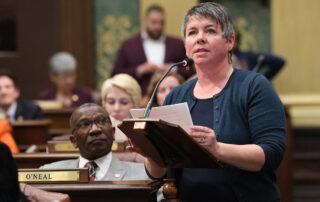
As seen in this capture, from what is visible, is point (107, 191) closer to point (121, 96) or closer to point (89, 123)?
point (89, 123)

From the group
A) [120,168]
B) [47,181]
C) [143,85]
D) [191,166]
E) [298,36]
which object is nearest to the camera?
[191,166]

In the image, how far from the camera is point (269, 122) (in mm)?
2307

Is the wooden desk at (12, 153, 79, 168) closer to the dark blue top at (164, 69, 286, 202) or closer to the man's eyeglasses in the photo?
the man's eyeglasses

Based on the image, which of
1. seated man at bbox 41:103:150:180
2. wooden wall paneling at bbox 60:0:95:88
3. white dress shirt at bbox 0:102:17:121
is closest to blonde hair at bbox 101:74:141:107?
seated man at bbox 41:103:150:180

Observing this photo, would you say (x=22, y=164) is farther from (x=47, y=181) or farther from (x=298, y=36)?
(x=298, y=36)

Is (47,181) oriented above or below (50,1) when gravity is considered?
below

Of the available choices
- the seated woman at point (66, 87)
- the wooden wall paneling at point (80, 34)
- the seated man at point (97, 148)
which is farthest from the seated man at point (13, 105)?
the seated man at point (97, 148)

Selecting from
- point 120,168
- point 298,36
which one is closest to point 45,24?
point 298,36

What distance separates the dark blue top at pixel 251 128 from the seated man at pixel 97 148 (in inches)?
22.2

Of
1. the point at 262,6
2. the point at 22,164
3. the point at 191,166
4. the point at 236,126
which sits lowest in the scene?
the point at 22,164

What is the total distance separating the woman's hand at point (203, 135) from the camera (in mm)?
2131

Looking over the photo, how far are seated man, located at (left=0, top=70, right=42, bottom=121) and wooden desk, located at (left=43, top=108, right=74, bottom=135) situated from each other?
35 centimetres

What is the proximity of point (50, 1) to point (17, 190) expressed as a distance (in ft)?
19.3

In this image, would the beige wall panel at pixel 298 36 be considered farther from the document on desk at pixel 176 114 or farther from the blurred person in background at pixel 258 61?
the document on desk at pixel 176 114
